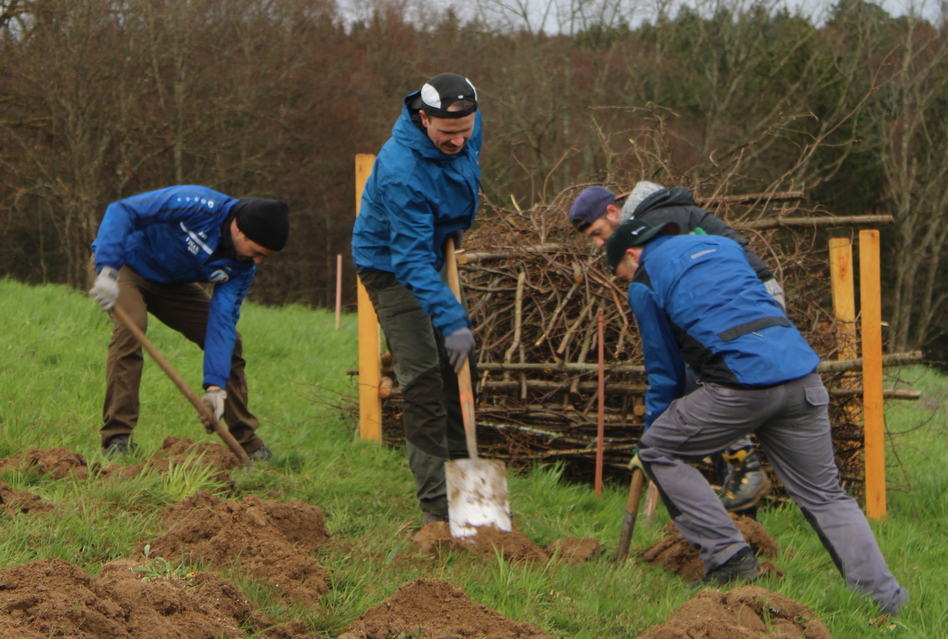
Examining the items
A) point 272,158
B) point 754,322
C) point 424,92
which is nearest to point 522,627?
point 754,322

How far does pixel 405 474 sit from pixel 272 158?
18.1 meters

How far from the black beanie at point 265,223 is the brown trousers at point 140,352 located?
746 mm

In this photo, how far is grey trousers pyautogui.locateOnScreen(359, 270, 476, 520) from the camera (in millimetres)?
4258

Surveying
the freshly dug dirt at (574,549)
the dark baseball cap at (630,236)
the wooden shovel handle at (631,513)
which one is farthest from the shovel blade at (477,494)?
the dark baseball cap at (630,236)

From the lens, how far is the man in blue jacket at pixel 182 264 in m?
4.80

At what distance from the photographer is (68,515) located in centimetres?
358

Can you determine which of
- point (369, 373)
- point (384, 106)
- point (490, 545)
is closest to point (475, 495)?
point (490, 545)

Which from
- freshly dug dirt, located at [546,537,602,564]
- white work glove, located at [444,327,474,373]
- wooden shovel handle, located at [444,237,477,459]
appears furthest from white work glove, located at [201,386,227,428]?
freshly dug dirt, located at [546,537,602,564]

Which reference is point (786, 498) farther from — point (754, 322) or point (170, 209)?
point (170, 209)

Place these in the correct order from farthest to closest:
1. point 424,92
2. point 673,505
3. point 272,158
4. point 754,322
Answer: point 272,158 < point 424,92 < point 673,505 < point 754,322

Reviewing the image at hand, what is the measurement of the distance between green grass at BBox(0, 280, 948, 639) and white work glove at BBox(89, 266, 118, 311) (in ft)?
2.78

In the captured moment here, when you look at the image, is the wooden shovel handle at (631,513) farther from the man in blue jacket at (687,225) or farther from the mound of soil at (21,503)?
the mound of soil at (21,503)

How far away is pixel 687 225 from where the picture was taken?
4641mm

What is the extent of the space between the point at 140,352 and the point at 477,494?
7.46 feet
